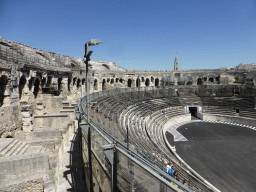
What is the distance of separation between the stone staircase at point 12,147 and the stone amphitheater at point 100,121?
52 millimetres

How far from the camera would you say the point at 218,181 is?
1161 centimetres

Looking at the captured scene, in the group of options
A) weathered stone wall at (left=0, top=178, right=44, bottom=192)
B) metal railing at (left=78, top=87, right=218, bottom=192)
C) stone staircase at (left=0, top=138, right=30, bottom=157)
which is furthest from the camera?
stone staircase at (left=0, top=138, right=30, bottom=157)

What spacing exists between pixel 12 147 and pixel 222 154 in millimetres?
17433

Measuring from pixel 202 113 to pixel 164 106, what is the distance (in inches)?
275

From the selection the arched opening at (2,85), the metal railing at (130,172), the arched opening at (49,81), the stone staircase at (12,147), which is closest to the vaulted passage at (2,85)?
the arched opening at (2,85)

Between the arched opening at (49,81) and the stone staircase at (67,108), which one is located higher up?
the arched opening at (49,81)

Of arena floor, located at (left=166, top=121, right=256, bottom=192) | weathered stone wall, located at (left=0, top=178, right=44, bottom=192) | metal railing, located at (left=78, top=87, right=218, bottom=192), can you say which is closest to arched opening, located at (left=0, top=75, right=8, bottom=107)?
weathered stone wall, located at (left=0, top=178, right=44, bottom=192)

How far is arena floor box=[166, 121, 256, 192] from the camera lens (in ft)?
38.8

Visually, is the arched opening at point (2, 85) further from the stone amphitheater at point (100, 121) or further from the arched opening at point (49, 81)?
the arched opening at point (49, 81)

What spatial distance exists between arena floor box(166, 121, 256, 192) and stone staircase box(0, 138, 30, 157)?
1276 centimetres

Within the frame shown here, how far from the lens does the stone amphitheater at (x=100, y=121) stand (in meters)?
5.11

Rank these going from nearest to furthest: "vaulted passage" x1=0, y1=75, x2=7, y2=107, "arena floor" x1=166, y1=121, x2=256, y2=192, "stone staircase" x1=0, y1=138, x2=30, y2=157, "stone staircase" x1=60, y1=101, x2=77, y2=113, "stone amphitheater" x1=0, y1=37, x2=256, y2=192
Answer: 1. "stone amphitheater" x1=0, y1=37, x2=256, y2=192
2. "stone staircase" x1=0, y1=138, x2=30, y2=157
3. "arena floor" x1=166, y1=121, x2=256, y2=192
4. "vaulted passage" x1=0, y1=75, x2=7, y2=107
5. "stone staircase" x1=60, y1=101, x2=77, y2=113

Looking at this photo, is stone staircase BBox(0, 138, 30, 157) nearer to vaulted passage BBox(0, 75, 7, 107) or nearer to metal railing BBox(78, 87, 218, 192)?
vaulted passage BBox(0, 75, 7, 107)

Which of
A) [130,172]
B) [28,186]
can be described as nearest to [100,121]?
[28,186]
